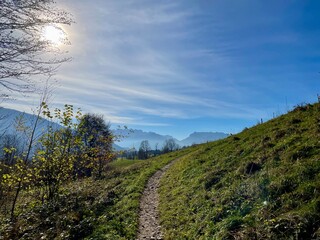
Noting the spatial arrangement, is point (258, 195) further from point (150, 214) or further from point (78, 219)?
point (78, 219)

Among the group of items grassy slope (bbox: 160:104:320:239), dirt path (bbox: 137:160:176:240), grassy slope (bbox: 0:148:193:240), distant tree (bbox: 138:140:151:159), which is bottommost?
grassy slope (bbox: 0:148:193:240)

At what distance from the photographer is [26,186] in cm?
1823

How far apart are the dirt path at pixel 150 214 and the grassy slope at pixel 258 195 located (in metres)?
0.42

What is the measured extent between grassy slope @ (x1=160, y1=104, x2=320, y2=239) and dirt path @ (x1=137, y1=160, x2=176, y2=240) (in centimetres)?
42

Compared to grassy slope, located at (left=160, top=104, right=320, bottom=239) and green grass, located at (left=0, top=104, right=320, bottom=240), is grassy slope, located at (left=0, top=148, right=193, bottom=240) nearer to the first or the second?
green grass, located at (left=0, top=104, right=320, bottom=240)

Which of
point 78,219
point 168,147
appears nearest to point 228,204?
point 78,219

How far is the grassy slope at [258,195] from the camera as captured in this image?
26.0 feet

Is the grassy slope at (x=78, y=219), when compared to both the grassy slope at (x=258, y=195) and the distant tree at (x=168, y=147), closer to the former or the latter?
the grassy slope at (x=258, y=195)

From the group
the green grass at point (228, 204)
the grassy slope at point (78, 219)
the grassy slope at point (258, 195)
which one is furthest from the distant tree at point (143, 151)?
the grassy slope at point (258, 195)

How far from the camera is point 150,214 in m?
14.6

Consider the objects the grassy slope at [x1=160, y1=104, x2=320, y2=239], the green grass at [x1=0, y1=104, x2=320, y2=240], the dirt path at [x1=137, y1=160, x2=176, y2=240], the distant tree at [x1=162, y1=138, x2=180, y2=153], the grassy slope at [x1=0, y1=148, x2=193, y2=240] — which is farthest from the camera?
the distant tree at [x1=162, y1=138, x2=180, y2=153]

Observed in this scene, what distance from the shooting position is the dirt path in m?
11.8

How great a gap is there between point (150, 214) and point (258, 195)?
6473 millimetres

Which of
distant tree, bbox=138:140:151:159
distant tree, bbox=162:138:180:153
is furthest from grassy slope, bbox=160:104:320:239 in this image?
distant tree, bbox=138:140:151:159
